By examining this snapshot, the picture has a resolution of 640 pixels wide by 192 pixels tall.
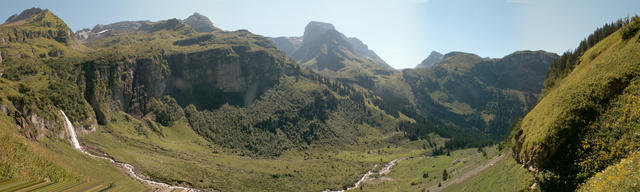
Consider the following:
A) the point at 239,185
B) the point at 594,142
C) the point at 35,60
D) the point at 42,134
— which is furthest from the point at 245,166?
the point at 594,142

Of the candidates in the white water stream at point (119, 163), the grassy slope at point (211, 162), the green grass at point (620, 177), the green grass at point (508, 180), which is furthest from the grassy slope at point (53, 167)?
the green grass at point (508, 180)

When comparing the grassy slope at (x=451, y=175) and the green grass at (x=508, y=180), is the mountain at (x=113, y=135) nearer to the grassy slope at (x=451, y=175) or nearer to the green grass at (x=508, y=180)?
the grassy slope at (x=451, y=175)

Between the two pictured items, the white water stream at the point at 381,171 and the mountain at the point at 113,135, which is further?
the white water stream at the point at 381,171

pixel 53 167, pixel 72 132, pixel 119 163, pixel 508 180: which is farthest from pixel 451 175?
pixel 72 132

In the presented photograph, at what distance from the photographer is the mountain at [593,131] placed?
29375mm

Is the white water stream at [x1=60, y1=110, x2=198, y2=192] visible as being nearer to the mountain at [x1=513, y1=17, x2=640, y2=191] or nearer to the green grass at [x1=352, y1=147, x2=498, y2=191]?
the green grass at [x1=352, y1=147, x2=498, y2=191]

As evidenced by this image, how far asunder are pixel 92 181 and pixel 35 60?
405ft

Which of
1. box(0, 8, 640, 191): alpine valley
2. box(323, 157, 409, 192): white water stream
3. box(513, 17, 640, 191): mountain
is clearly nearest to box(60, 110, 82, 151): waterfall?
box(0, 8, 640, 191): alpine valley

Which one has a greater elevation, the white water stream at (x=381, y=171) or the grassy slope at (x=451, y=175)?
the grassy slope at (x=451, y=175)

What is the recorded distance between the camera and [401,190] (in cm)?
10362

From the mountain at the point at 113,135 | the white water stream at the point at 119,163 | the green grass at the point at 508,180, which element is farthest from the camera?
the white water stream at the point at 119,163

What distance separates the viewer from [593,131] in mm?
33062

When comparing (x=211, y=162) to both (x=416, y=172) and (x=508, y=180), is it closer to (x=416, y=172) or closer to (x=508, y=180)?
(x=416, y=172)

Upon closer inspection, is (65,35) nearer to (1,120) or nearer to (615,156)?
(1,120)
